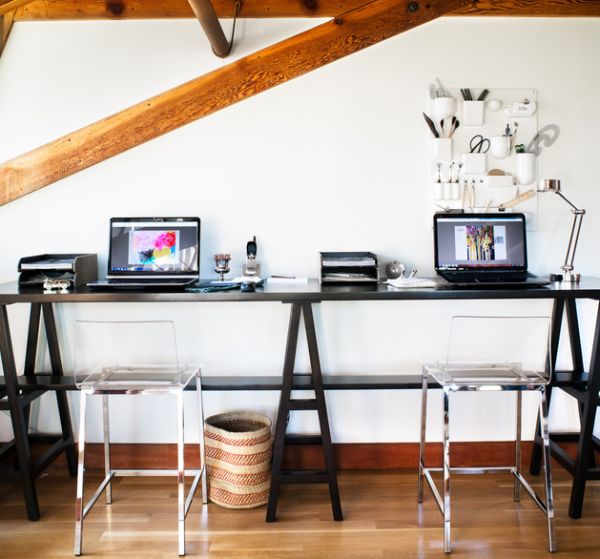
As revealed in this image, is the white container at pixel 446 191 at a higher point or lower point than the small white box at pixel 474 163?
lower

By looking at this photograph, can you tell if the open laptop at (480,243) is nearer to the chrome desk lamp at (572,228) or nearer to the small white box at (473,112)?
the chrome desk lamp at (572,228)

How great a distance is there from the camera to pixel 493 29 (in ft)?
9.46

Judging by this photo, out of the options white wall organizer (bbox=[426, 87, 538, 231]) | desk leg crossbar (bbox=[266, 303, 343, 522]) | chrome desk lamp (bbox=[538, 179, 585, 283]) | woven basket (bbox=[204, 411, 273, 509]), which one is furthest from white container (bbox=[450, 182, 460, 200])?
woven basket (bbox=[204, 411, 273, 509])

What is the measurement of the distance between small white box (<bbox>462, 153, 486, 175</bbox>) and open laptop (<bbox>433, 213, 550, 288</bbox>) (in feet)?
0.84

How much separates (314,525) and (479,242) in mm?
1634

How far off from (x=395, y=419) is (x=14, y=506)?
2.02 meters

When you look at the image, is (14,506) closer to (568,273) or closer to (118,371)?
(118,371)

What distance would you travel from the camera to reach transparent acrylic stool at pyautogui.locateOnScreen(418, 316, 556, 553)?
90.2 inches

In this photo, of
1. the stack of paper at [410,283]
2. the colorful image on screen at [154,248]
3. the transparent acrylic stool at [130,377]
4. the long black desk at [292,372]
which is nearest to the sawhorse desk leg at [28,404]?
the long black desk at [292,372]

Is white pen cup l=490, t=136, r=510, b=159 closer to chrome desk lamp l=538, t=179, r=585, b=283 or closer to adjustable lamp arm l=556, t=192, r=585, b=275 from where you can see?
chrome desk lamp l=538, t=179, r=585, b=283

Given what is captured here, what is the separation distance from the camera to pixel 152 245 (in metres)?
2.84

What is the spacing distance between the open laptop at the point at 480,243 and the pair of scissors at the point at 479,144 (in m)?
0.38

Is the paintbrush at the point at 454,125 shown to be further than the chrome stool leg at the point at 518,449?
Yes

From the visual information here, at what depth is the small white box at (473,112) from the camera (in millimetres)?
2877
